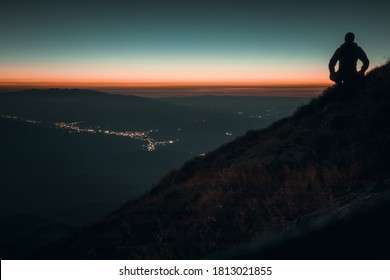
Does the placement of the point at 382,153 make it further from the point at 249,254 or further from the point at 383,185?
the point at 249,254

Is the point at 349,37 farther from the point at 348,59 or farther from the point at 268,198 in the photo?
the point at 268,198

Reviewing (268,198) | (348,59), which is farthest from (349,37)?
(268,198)

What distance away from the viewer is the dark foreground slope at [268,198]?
21.3 ft

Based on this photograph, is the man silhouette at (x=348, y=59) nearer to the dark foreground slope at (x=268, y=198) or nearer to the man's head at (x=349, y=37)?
the man's head at (x=349, y=37)

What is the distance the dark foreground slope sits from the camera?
21.3 feet

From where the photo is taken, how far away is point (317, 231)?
4.94m

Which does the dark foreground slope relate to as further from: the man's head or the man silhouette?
the man's head

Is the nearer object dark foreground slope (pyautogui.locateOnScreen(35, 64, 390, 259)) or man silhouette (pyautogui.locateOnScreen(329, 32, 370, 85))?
dark foreground slope (pyautogui.locateOnScreen(35, 64, 390, 259))

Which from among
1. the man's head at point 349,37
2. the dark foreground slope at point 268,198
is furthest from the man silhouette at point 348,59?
the dark foreground slope at point 268,198

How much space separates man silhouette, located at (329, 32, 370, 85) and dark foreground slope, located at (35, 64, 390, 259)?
6.35ft

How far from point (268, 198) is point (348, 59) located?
33.1 ft

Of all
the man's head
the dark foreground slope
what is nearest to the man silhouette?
the man's head

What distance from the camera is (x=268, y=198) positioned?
7688mm
